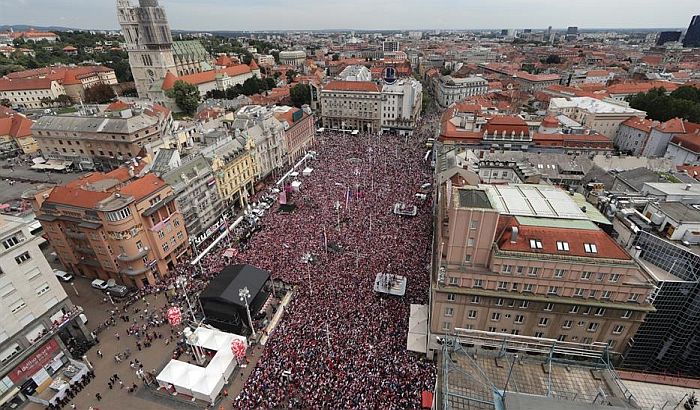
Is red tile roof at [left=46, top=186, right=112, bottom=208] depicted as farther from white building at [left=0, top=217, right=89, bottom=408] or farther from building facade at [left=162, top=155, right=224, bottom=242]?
building facade at [left=162, top=155, right=224, bottom=242]

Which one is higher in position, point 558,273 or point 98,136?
point 558,273

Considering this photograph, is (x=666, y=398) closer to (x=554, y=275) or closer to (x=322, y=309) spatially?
(x=554, y=275)

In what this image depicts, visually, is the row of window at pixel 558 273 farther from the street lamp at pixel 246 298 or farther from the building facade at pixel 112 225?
the building facade at pixel 112 225

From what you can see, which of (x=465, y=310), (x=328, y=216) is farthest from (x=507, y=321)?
(x=328, y=216)

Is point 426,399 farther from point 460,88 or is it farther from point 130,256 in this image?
point 460,88

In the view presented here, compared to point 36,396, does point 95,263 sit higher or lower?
higher

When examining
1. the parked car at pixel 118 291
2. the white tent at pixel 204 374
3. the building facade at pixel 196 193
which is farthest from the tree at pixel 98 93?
the white tent at pixel 204 374

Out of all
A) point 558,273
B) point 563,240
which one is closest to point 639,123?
point 563,240
